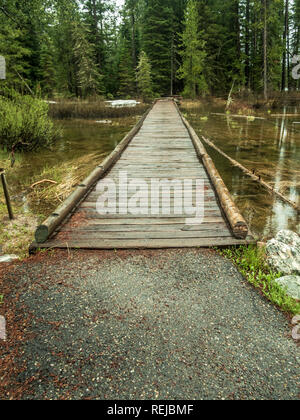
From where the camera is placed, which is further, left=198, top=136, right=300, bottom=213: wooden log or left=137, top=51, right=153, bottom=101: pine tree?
left=137, top=51, right=153, bottom=101: pine tree

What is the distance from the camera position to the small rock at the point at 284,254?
140 inches

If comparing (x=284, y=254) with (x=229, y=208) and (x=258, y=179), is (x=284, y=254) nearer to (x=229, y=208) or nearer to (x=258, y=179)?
(x=229, y=208)

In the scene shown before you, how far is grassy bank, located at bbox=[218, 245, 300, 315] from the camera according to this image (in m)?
2.93

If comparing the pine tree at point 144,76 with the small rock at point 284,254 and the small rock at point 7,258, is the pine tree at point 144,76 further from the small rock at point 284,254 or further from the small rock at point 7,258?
the small rock at point 284,254

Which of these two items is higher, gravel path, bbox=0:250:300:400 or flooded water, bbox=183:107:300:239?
flooded water, bbox=183:107:300:239

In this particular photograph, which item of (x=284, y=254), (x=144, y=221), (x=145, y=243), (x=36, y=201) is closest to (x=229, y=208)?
(x=284, y=254)

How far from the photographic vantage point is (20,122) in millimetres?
10039

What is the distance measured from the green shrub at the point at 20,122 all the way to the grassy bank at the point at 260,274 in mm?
8659

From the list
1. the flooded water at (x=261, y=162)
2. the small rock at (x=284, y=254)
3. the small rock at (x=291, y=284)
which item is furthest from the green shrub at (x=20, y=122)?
the small rock at (x=291, y=284)

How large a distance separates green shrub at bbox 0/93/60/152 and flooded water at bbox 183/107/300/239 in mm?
7267

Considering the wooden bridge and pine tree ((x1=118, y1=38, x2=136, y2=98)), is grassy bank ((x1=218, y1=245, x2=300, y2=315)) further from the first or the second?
pine tree ((x1=118, y1=38, x2=136, y2=98))

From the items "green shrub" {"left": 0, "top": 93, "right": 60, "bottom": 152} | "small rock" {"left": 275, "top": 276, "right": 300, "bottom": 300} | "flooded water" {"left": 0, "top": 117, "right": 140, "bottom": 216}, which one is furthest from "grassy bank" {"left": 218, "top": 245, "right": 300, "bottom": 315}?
"green shrub" {"left": 0, "top": 93, "right": 60, "bottom": 152}

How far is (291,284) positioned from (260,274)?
1.15 feet

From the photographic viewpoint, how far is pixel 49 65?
3562cm
